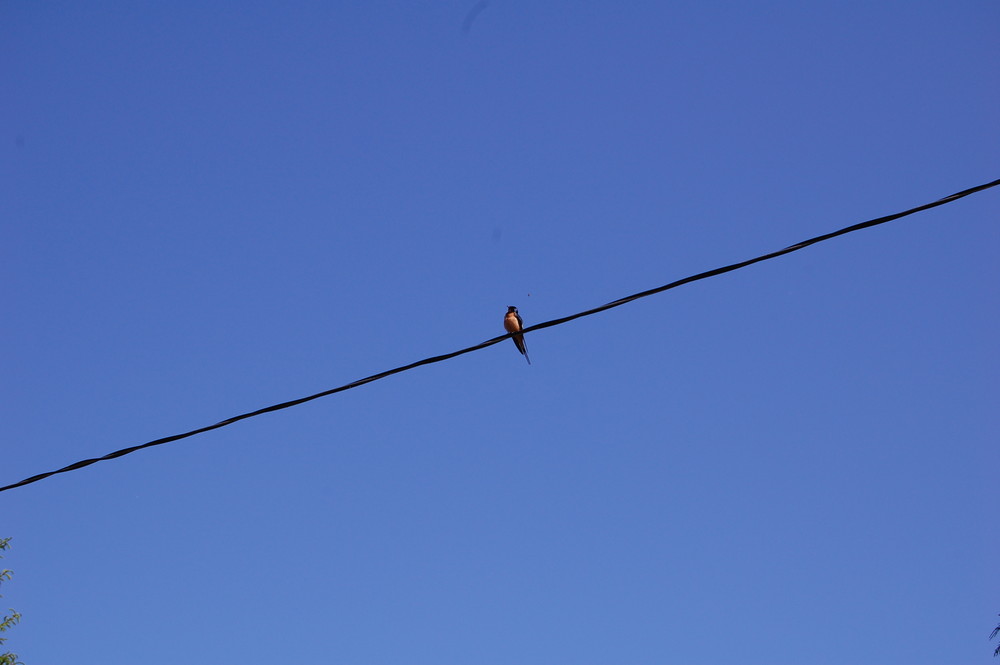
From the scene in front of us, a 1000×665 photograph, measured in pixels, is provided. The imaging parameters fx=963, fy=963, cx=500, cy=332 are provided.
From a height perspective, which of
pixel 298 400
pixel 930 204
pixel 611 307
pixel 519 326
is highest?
pixel 519 326

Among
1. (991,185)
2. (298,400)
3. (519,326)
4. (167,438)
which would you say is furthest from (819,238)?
(519,326)

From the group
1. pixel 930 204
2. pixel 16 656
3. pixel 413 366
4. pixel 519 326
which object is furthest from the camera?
pixel 519 326

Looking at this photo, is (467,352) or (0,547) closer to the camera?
(467,352)

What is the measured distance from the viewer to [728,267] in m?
5.12

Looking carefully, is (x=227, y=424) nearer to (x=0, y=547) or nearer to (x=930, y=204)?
(x=930, y=204)

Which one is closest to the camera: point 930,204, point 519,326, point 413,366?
point 930,204

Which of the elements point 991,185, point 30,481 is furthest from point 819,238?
point 30,481

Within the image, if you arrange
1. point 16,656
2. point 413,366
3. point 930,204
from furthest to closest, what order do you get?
point 16,656 < point 413,366 < point 930,204

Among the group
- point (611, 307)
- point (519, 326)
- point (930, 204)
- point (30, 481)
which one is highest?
point (519, 326)

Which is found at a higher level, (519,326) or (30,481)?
(519,326)

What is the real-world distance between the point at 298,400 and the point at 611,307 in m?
1.78

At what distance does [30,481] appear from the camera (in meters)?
5.27

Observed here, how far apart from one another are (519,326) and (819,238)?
8204 mm

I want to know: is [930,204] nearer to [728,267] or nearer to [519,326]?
[728,267]
